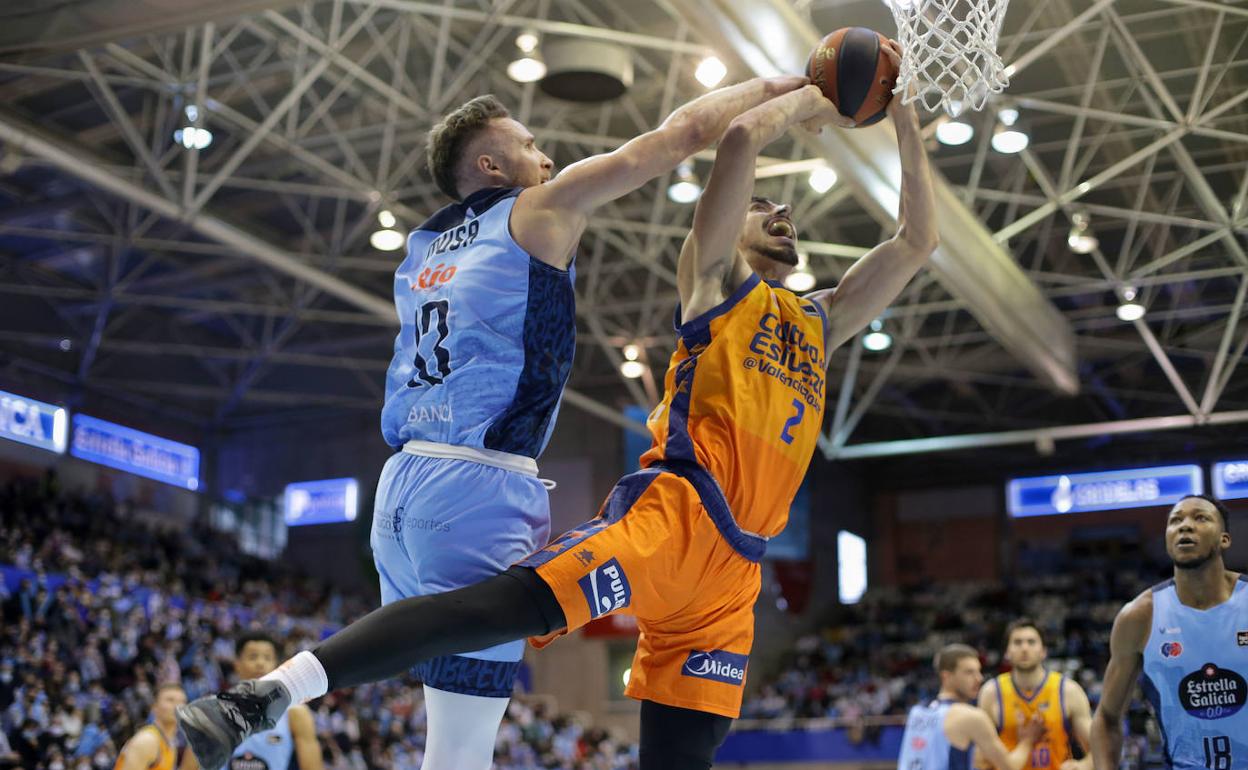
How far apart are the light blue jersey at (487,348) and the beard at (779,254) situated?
36.3 inches

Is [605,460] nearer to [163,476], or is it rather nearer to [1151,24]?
[163,476]

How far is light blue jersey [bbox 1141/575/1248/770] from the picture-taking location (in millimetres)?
5301

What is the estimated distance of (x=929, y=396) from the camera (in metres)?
32.2

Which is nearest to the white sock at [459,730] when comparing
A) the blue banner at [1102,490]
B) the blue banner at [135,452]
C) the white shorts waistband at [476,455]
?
the white shorts waistband at [476,455]

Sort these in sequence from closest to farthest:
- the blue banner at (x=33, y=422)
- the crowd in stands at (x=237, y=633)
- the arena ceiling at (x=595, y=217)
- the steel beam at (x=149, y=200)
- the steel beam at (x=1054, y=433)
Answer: the steel beam at (x=149, y=200) → the arena ceiling at (x=595, y=217) → the crowd in stands at (x=237, y=633) → the steel beam at (x=1054, y=433) → the blue banner at (x=33, y=422)

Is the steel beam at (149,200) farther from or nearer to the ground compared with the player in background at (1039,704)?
farther from the ground

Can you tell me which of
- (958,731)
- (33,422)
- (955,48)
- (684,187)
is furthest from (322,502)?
(955,48)

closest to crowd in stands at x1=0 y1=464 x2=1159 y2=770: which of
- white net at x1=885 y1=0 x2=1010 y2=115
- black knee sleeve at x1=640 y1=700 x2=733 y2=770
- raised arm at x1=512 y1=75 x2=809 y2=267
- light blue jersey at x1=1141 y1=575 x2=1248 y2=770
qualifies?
light blue jersey at x1=1141 y1=575 x2=1248 y2=770

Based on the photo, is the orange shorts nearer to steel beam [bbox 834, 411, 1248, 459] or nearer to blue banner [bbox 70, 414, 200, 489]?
steel beam [bbox 834, 411, 1248, 459]

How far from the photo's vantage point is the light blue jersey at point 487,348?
3543 millimetres

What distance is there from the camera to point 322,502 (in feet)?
105

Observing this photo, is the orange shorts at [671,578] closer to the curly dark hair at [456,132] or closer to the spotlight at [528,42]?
the curly dark hair at [456,132]

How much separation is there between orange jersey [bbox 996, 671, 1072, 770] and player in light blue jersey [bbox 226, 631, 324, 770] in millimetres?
4345

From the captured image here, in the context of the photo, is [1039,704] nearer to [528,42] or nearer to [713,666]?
[713,666]
